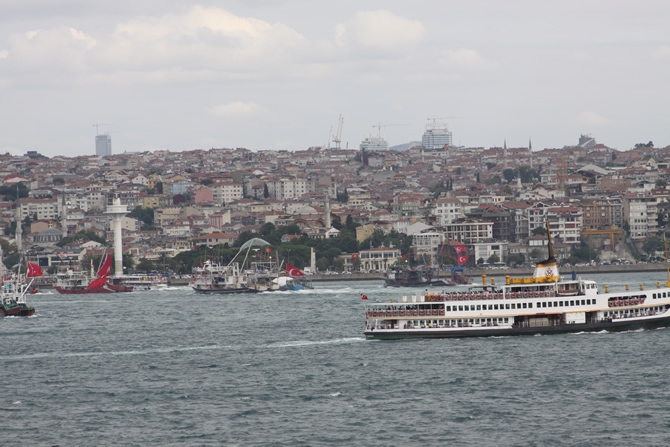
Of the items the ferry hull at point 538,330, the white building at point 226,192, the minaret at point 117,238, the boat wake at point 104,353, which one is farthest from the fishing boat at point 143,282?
the ferry hull at point 538,330

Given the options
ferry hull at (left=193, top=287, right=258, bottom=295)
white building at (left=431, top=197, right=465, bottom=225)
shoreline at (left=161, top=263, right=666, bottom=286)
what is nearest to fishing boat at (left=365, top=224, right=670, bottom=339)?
ferry hull at (left=193, top=287, right=258, bottom=295)

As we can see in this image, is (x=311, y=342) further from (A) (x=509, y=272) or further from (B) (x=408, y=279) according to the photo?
(A) (x=509, y=272)

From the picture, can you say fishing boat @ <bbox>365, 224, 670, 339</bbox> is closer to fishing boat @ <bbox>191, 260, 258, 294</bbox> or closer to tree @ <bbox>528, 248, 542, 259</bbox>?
fishing boat @ <bbox>191, 260, 258, 294</bbox>

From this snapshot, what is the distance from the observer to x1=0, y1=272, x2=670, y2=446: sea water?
26219 mm

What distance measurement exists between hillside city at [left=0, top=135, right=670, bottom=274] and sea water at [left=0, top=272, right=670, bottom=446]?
59.7 metres

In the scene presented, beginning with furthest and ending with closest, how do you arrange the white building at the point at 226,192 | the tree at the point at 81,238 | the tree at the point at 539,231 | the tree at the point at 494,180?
the tree at the point at 494,180 → the white building at the point at 226,192 → the tree at the point at 81,238 → the tree at the point at 539,231

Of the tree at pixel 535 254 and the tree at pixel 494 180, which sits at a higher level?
the tree at pixel 494 180

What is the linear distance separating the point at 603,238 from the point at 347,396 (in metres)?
84.0

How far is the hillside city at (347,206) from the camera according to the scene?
110 m

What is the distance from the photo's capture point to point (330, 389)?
103 ft

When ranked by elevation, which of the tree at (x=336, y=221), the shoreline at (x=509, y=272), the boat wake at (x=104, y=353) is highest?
the tree at (x=336, y=221)

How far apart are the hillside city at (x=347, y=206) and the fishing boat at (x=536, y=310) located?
60768 millimetres

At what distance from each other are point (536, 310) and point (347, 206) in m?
102

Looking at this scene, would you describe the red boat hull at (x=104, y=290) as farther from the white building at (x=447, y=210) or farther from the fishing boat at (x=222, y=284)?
the white building at (x=447, y=210)
